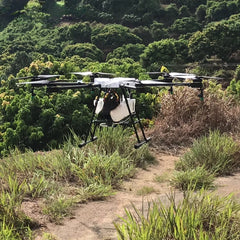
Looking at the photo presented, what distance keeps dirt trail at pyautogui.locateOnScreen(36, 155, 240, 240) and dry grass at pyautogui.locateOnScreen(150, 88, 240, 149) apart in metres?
1.64

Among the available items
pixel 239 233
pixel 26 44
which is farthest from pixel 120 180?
pixel 26 44

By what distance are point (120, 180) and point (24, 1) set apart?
50.4m

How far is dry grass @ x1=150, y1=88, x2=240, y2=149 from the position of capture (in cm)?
1076

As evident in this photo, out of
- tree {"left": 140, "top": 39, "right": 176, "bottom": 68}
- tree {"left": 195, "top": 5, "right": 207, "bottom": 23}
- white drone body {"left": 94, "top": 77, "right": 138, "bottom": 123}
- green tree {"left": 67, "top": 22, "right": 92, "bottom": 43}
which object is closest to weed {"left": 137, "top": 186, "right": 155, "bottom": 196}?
white drone body {"left": 94, "top": 77, "right": 138, "bottom": 123}

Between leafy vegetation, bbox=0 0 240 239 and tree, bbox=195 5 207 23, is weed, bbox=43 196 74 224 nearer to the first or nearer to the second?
leafy vegetation, bbox=0 0 240 239

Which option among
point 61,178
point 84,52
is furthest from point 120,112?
point 84,52

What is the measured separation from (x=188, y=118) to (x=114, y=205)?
5.22m

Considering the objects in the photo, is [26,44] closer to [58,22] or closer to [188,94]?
[58,22]

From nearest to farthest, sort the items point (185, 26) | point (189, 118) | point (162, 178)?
point (162, 178) < point (189, 118) < point (185, 26)

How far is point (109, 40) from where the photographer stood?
44.2m

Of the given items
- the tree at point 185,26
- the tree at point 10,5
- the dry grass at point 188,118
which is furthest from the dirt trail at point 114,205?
the tree at point 10,5

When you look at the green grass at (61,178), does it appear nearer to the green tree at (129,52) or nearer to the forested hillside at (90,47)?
the forested hillside at (90,47)

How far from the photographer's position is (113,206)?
6617 mm

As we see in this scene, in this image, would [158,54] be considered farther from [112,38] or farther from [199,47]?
[112,38]
